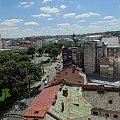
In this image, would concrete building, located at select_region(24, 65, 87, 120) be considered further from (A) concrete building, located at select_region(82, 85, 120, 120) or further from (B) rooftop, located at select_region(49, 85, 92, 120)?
(A) concrete building, located at select_region(82, 85, 120, 120)

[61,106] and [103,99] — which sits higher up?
[61,106]

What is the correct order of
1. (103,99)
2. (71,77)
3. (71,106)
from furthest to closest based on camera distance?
(71,77), (103,99), (71,106)

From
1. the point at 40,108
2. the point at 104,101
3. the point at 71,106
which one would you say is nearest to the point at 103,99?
the point at 104,101

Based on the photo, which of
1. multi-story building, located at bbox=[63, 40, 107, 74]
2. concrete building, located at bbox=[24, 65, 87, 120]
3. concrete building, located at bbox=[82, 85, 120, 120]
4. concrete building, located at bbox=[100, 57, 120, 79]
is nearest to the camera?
concrete building, located at bbox=[24, 65, 87, 120]

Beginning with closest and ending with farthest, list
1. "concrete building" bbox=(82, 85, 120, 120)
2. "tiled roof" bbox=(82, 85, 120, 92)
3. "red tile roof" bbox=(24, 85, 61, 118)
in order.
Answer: "red tile roof" bbox=(24, 85, 61, 118), "concrete building" bbox=(82, 85, 120, 120), "tiled roof" bbox=(82, 85, 120, 92)

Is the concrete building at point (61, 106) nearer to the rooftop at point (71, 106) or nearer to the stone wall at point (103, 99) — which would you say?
the rooftop at point (71, 106)

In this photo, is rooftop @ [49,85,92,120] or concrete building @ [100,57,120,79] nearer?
rooftop @ [49,85,92,120]

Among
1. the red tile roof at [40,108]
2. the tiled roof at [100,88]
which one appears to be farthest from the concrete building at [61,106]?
the tiled roof at [100,88]

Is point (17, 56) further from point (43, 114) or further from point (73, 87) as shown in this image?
point (43, 114)

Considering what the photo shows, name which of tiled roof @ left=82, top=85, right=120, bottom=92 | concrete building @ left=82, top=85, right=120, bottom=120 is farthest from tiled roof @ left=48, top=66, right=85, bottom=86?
concrete building @ left=82, top=85, right=120, bottom=120

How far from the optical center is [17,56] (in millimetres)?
111250

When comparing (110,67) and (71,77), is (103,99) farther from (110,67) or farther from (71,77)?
(110,67)

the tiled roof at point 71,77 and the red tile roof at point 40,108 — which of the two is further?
the tiled roof at point 71,77

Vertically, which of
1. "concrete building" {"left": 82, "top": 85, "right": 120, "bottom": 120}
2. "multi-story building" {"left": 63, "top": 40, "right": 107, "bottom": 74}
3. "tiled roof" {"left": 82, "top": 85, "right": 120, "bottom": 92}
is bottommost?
"concrete building" {"left": 82, "top": 85, "right": 120, "bottom": 120}
